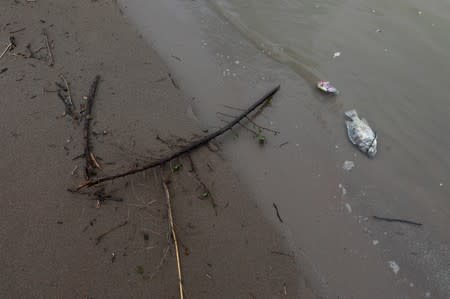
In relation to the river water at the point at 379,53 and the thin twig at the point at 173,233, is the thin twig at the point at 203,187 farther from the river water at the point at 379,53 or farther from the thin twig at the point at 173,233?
the river water at the point at 379,53

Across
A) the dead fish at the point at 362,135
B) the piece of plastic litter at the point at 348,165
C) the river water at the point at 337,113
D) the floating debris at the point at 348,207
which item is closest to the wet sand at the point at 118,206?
the river water at the point at 337,113

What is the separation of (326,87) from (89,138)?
2.50m

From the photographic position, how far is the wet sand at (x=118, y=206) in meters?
2.50

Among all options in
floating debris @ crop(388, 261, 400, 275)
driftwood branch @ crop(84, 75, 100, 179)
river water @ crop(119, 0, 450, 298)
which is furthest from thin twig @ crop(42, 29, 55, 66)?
floating debris @ crop(388, 261, 400, 275)

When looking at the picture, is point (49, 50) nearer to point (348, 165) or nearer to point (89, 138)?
point (89, 138)

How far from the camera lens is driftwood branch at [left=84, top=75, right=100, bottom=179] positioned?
9.69ft

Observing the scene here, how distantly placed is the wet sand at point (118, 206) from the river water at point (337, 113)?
0.88 ft

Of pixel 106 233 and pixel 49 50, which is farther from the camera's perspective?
pixel 49 50

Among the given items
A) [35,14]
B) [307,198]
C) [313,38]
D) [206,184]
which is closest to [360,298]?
[307,198]

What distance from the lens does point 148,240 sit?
2656mm

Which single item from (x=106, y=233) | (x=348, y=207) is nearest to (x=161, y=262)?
(x=106, y=233)

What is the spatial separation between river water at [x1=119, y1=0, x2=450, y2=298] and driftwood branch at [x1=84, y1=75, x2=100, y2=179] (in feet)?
3.00

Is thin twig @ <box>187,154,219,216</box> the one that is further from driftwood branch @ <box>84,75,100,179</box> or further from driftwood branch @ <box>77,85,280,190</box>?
driftwood branch @ <box>84,75,100,179</box>

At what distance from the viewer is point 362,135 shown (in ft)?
11.8
